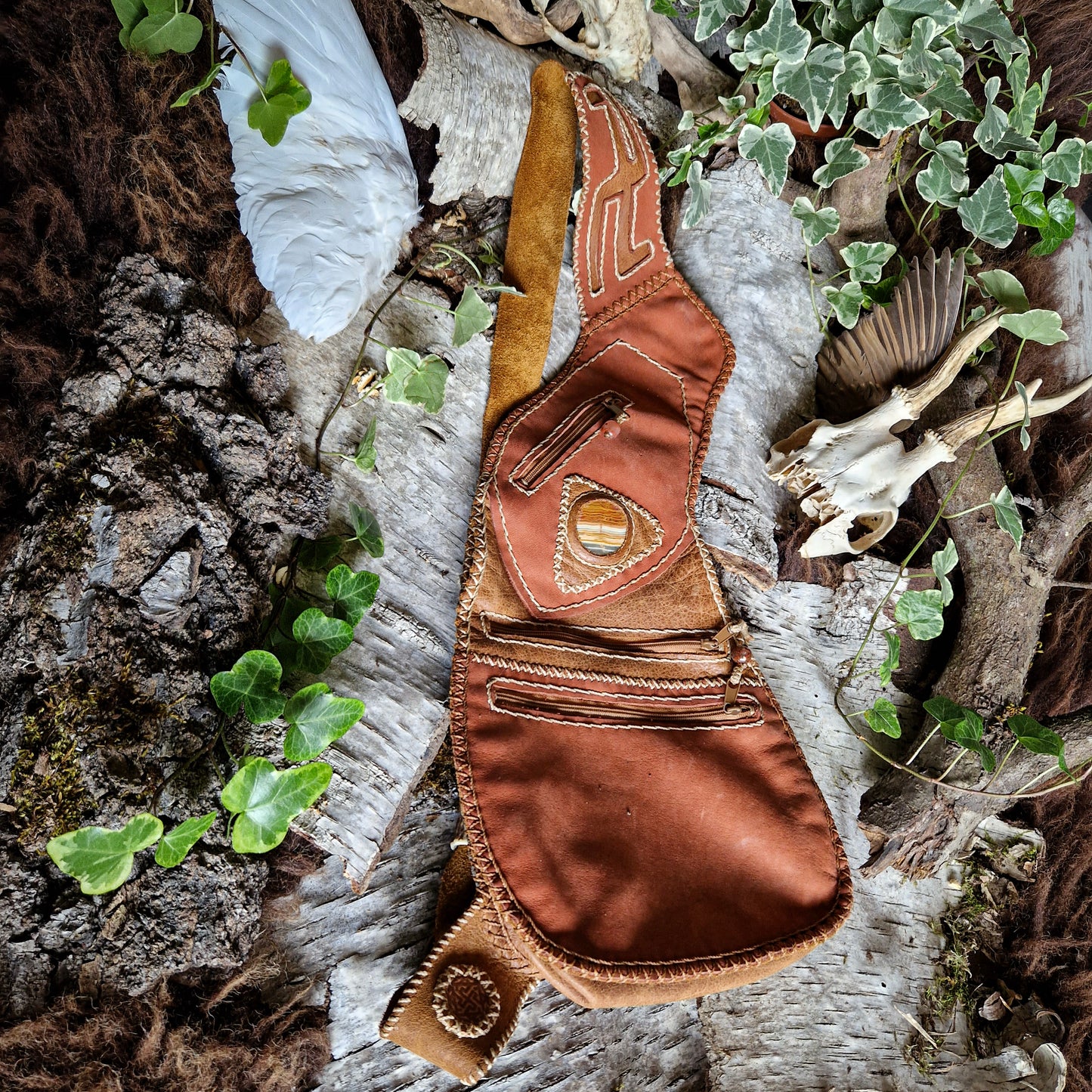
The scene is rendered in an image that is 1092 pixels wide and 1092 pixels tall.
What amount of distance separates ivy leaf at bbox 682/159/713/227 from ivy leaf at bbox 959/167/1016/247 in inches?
21.6

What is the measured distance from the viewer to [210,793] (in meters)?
1.16

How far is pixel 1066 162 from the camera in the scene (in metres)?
1.62

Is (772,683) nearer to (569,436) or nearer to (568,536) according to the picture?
(568,536)

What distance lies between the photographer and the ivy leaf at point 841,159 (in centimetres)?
166

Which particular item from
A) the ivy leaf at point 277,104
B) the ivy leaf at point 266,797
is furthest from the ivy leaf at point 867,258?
the ivy leaf at point 266,797

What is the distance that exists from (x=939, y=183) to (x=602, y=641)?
126cm

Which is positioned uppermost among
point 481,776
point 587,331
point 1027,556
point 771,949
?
point 587,331

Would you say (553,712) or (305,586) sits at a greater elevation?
(305,586)

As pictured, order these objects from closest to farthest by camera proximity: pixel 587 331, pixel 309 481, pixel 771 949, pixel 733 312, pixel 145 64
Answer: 1. pixel 145 64
2. pixel 309 481
3. pixel 771 949
4. pixel 587 331
5. pixel 733 312

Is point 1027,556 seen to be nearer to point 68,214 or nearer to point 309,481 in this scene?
point 309,481

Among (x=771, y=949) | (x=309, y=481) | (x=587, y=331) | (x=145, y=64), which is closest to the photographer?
(x=145, y=64)

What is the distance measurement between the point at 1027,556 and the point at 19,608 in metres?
2.00

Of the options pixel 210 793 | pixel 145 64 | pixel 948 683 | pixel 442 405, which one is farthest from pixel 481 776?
pixel 145 64

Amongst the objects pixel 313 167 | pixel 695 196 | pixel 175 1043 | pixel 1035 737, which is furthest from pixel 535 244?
pixel 175 1043
